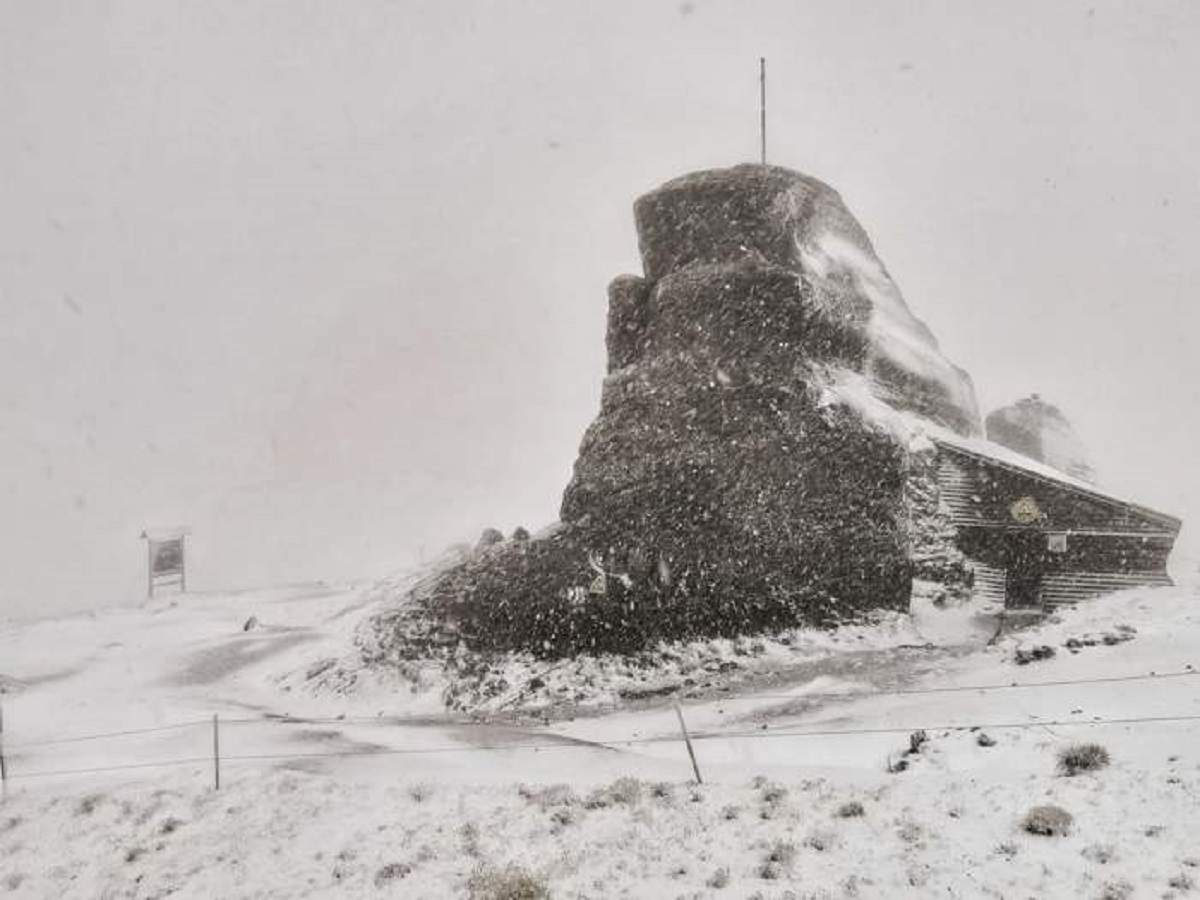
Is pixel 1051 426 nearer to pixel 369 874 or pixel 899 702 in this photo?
pixel 899 702

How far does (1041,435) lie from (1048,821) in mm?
35847

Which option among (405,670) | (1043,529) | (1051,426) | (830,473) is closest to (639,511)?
(830,473)

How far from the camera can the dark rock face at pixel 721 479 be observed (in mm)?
19609

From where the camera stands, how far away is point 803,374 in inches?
845

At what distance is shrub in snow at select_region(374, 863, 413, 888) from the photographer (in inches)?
388

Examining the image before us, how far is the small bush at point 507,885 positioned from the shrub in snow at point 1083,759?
23.2 ft

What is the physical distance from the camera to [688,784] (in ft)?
38.1

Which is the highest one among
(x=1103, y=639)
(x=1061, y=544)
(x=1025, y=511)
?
(x=1025, y=511)

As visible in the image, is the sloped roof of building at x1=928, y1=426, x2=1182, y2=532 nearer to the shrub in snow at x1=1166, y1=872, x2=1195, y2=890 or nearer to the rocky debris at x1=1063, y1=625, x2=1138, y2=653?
the rocky debris at x1=1063, y1=625, x2=1138, y2=653

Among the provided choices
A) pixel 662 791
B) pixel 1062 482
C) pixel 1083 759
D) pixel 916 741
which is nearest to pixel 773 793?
pixel 662 791

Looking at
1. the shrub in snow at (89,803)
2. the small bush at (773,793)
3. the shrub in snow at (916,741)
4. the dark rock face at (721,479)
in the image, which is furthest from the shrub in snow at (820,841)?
the shrub in snow at (89,803)

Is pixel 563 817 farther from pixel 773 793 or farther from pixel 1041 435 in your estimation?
pixel 1041 435

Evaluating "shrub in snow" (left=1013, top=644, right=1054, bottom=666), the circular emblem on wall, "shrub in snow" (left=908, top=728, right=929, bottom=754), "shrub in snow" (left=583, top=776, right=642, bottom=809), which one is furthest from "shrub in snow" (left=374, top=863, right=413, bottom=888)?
the circular emblem on wall

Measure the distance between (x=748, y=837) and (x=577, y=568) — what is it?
10.7 metres
